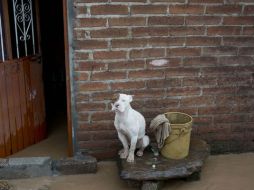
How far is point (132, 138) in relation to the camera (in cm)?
395

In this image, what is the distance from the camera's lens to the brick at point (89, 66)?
4125mm

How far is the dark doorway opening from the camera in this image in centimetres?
618

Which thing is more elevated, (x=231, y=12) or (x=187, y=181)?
(x=231, y=12)

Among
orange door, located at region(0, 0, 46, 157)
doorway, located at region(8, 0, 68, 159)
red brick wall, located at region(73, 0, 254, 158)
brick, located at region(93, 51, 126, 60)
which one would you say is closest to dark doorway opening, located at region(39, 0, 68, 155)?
doorway, located at region(8, 0, 68, 159)

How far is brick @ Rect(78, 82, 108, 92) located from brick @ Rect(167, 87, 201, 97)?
732mm

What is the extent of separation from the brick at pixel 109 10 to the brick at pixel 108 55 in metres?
0.40

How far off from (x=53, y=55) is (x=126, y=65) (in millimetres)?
2565

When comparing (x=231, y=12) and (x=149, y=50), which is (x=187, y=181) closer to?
(x=149, y=50)

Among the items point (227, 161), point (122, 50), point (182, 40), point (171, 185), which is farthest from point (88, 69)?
point (227, 161)

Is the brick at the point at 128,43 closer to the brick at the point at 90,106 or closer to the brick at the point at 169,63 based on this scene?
the brick at the point at 169,63

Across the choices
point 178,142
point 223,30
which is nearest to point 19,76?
point 178,142

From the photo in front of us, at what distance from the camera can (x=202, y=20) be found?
4211mm

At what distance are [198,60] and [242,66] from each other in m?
0.54

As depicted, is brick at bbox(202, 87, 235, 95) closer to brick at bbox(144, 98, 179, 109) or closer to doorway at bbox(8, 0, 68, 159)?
brick at bbox(144, 98, 179, 109)
